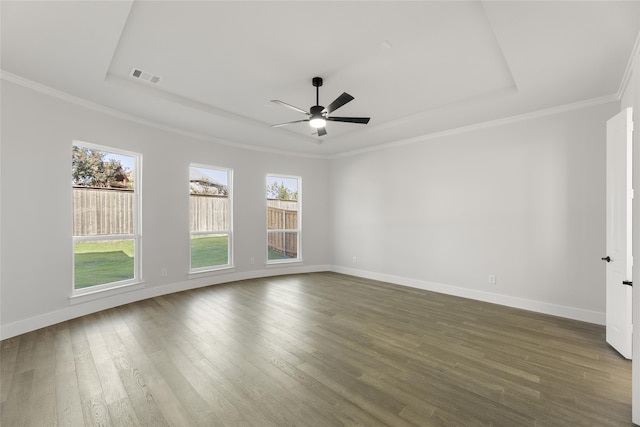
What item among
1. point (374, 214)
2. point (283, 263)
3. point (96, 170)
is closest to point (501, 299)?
point (374, 214)

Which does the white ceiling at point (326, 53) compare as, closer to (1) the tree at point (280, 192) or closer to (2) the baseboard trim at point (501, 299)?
(1) the tree at point (280, 192)

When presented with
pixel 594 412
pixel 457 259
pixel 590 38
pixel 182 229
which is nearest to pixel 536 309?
pixel 457 259

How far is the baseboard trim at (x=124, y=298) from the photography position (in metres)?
3.04

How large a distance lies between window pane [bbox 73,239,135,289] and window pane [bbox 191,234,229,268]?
1.05 metres

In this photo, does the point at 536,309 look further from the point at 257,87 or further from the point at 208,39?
the point at 208,39

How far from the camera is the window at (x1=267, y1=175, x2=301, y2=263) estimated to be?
622 cm

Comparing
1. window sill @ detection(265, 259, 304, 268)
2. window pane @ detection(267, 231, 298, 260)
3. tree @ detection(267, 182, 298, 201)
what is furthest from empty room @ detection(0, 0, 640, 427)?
tree @ detection(267, 182, 298, 201)

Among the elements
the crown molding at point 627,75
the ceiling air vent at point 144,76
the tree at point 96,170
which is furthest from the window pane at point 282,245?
the crown molding at point 627,75

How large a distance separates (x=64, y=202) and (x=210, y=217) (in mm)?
2206

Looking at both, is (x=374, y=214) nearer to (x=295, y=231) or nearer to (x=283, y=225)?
(x=295, y=231)

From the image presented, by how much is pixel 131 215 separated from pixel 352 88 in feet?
13.0

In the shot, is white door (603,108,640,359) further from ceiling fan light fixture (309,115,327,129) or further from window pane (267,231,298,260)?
window pane (267,231,298,260)

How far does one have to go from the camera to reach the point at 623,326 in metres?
2.57

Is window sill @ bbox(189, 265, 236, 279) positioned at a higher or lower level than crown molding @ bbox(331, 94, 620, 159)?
lower
